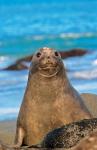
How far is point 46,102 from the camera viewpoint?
7.09 m

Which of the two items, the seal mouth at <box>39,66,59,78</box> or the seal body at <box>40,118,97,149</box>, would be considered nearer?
the seal body at <box>40,118,97,149</box>

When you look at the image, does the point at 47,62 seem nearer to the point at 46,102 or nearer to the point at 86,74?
the point at 46,102

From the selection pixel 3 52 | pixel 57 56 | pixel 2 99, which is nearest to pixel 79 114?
pixel 57 56

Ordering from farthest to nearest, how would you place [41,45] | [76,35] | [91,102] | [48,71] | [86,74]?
[76,35] < [41,45] < [86,74] < [91,102] < [48,71]

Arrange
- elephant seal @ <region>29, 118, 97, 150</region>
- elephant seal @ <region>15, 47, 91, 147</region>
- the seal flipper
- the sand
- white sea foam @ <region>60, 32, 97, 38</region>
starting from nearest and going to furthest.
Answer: elephant seal @ <region>29, 118, 97, 150</region> < elephant seal @ <region>15, 47, 91, 147</region> < the sand < the seal flipper < white sea foam @ <region>60, 32, 97, 38</region>

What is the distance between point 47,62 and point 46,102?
0.41m

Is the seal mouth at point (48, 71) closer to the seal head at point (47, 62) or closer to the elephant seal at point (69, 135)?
the seal head at point (47, 62)

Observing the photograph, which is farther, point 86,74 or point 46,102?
point 86,74

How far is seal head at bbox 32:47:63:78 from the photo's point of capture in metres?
7.09

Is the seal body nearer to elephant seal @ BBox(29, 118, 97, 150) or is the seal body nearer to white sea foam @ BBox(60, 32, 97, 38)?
elephant seal @ BBox(29, 118, 97, 150)

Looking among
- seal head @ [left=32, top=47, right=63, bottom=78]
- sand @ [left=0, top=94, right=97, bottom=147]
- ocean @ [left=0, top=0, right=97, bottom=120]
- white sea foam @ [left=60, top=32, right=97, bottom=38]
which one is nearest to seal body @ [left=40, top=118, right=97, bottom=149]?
seal head @ [left=32, top=47, right=63, bottom=78]

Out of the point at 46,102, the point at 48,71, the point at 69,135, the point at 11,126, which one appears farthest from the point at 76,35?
the point at 69,135

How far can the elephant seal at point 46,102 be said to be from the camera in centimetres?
703

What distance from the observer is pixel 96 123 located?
584cm
